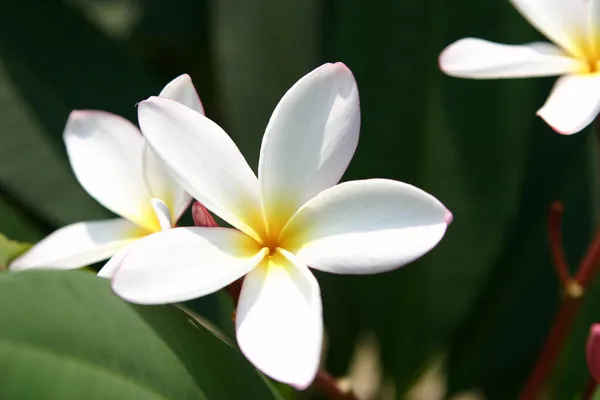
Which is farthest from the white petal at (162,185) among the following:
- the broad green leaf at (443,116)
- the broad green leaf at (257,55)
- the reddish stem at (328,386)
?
the broad green leaf at (257,55)

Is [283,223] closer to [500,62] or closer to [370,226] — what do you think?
[370,226]

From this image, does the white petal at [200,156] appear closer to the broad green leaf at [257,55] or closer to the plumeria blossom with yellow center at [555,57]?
the plumeria blossom with yellow center at [555,57]

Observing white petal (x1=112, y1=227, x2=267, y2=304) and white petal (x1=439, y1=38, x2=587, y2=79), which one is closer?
white petal (x1=112, y1=227, x2=267, y2=304)

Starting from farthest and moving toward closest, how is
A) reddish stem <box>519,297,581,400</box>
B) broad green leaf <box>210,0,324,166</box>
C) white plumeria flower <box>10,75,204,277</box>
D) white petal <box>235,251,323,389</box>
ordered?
broad green leaf <box>210,0,324,166</box> < reddish stem <box>519,297,581,400</box> < white plumeria flower <box>10,75,204,277</box> < white petal <box>235,251,323,389</box>

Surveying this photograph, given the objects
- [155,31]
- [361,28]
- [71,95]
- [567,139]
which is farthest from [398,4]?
[155,31]

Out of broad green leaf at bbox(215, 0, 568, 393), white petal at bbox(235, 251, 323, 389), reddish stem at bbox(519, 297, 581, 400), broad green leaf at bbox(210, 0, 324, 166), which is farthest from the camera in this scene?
broad green leaf at bbox(210, 0, 324, 166)

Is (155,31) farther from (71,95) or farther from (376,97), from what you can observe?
(376,97)

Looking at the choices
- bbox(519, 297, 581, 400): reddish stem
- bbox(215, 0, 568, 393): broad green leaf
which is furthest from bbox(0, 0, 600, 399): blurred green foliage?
bbox(519, 297, 581, 400): reddish stem

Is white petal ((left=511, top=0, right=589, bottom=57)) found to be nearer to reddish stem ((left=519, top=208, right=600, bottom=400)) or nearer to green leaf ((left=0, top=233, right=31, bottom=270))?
reddish stem ((left=519, top=208, right=600, bottom=400))
